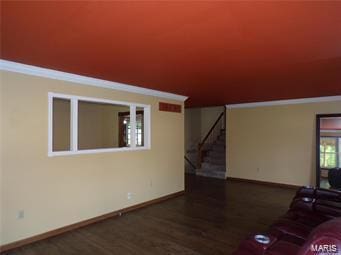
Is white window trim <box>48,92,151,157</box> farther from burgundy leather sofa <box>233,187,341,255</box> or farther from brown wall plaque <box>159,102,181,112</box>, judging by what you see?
burgundy leather sofa <box>233,187,341,255</box>

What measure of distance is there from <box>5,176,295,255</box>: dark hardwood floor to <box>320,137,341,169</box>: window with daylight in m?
1.29

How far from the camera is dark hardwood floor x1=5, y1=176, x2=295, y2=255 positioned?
3.02 meters

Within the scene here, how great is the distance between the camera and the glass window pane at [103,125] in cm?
651

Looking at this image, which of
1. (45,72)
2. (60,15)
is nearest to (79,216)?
(45,72)

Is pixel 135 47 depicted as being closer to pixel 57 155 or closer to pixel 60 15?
pixel 60 15

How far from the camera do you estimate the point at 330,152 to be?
5.78 metres

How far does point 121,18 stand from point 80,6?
12.0 inches

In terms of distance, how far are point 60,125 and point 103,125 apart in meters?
1.37

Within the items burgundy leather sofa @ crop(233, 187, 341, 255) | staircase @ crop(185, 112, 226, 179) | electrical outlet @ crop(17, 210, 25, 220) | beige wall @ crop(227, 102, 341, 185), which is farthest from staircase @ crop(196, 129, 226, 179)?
electrical outlet @ crop(17, 210, 25, 220)

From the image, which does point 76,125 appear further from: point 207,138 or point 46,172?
point 207,138

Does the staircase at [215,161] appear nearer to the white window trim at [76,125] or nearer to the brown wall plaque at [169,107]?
the brown wall plaque at [169,107]

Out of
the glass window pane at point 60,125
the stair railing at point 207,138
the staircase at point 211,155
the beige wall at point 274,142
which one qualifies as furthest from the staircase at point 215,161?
the glass window pane at point 60,125

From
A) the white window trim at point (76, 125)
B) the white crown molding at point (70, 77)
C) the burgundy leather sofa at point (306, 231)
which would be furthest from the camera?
the white window trim at point (76, 125)

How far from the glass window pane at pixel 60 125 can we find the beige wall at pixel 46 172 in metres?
2.05
